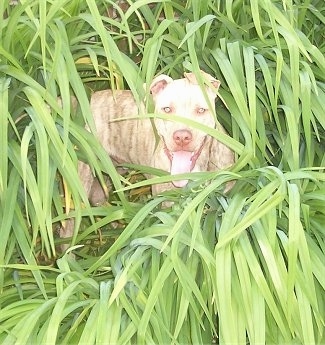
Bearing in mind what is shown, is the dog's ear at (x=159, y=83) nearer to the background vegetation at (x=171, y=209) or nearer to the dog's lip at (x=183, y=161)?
the background vegetation at (x=171, y=209)

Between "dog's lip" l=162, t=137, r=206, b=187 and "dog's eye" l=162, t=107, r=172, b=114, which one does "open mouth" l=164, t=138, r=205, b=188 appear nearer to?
"dog's lip" l=162, t=137, r=206, b=187

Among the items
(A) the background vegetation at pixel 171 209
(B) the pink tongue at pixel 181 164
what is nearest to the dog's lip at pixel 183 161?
(B) the pink tongue at pixel 181 164

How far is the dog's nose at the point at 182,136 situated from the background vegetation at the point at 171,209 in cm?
16

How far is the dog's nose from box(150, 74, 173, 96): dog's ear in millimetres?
191

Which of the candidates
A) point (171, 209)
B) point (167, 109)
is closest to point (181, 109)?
point (167, 109)

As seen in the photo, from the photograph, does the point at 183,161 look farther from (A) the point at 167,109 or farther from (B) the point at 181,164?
(A) the point at 167,109

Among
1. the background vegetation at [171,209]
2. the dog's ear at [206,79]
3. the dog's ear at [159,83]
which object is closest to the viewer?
the background vegetation at [171,209]

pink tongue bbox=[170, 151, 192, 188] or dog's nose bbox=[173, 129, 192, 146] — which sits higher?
dog's nose bbox=[173, 129, 192, 146]

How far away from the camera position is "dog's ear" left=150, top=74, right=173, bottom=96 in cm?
260

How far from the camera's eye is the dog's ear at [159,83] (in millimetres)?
2598

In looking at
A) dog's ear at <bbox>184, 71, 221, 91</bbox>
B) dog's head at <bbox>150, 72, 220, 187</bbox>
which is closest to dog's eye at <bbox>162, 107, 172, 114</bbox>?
dog's head at <bbox>150, 72, 220, 187</bbox>

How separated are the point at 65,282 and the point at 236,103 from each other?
76 centimetres

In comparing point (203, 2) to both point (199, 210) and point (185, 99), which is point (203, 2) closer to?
point (185, 99)

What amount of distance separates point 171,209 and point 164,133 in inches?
12.2
